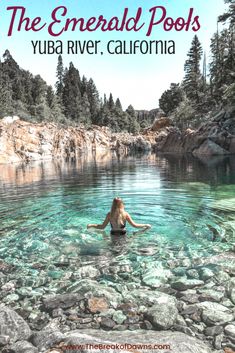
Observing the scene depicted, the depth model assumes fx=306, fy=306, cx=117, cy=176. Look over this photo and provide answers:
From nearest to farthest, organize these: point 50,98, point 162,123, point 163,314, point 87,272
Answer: point 163,314, point 87,272, point 50,98, point 162,123

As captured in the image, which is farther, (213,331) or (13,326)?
(13,326)

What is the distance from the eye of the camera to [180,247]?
27.1 ft

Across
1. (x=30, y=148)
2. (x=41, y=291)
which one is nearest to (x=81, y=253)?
(x=41, y=291)

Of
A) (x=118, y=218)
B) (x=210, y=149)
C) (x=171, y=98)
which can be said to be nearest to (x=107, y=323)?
(x=118, y=218)

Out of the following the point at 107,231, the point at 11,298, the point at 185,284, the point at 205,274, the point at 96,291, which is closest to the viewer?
the point at 11,298

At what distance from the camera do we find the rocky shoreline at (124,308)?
14.6 ft

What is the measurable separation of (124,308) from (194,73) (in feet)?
213

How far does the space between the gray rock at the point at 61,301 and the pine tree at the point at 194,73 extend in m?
61.5

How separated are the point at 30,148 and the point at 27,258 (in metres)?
49.3

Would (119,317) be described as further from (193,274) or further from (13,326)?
(193,274)

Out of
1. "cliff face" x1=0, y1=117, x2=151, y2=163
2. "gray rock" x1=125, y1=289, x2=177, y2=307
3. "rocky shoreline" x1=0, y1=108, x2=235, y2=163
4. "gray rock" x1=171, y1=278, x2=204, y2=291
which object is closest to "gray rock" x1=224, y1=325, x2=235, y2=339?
"gray rock" x1=125, y1=289, x2=177, y2=307

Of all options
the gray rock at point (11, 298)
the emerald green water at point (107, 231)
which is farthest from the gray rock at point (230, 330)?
the gray rock at point (11, 298)

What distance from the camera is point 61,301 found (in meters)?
5.66

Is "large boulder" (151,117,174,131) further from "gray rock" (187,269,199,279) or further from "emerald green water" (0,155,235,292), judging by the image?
"gray rock" (187,269,199,279)
